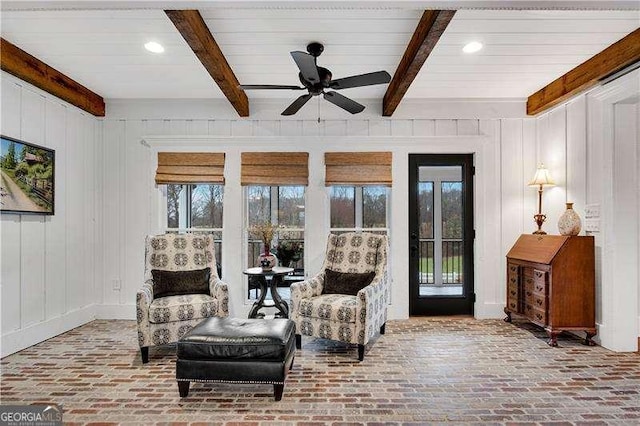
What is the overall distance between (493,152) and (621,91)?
1.57m

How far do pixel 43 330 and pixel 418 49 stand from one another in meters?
4.40

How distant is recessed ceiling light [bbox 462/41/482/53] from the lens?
349 centimetres

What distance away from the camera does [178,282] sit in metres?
4.09

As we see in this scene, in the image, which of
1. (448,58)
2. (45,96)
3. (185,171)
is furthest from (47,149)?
(448,58)

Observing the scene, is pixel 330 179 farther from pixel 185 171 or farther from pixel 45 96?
pixel 45 96

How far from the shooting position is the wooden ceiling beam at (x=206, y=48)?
2.82 meters

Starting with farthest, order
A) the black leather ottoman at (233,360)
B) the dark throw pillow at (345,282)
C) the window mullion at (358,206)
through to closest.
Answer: the window mullion at (358,206) → the dark throw pillow at (345,282) → the black leather ottoman at (233,360)

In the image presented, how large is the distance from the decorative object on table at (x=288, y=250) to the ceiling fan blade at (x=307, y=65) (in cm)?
250

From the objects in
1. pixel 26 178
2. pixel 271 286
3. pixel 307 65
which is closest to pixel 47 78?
pixel 26 178

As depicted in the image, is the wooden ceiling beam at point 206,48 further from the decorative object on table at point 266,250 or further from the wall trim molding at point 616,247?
the wall trim molding at point 616,247

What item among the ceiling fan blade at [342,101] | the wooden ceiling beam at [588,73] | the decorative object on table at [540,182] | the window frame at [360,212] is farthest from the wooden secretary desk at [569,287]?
the ceiling fan blade at [342,101]

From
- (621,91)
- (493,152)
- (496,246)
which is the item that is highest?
(621,91)

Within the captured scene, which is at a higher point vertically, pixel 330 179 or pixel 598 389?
pixel 330 179

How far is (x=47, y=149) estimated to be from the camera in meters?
4.20
